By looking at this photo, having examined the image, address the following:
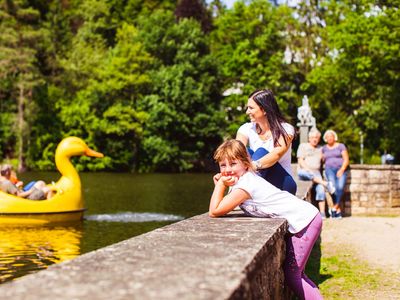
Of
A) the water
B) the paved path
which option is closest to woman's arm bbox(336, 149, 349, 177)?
the paved path

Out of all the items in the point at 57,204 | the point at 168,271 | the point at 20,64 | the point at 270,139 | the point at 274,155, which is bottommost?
the point at 57,204

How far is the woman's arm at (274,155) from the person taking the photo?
495 cm

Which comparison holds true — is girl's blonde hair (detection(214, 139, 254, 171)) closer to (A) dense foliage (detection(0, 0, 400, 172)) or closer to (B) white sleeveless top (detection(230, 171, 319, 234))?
(B) white sleeveless top (detection(230, 171, 319, 234))

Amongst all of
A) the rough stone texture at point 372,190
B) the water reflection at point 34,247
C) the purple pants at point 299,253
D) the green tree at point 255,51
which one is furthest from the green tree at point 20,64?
the purple pants at point 299,253

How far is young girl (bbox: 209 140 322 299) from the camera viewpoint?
164 inches

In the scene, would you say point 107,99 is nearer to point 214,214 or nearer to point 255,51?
point 255,51

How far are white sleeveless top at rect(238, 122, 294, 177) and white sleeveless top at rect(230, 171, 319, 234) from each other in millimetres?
994

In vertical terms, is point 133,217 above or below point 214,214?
below

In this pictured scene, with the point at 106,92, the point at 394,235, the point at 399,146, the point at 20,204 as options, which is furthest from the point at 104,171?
the point at 394,235

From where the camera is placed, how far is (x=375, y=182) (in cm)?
1411

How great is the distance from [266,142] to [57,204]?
35.1 ft

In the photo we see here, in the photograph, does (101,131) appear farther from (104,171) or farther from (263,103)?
(263,103)

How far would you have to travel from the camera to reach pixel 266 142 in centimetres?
526

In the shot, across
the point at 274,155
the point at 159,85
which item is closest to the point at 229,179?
the point at 274,155
